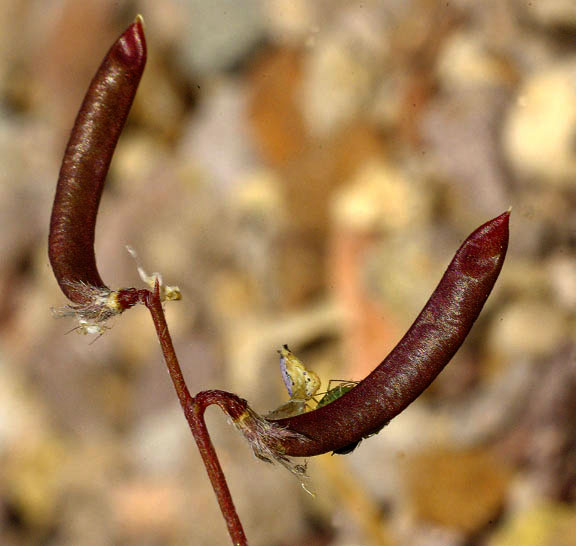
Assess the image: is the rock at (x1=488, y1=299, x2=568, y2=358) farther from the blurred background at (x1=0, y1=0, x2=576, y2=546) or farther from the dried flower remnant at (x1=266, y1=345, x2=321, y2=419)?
the dried flower remnant at (x1=266, y1=345, x2=321, y2=419)

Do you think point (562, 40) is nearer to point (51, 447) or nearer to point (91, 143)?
point (91, 143)

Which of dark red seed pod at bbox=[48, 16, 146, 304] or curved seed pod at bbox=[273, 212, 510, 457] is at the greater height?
dark red seed pod at bbox=[48, 16, 146, 304]

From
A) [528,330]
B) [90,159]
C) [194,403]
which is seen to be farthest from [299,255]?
[194,403]

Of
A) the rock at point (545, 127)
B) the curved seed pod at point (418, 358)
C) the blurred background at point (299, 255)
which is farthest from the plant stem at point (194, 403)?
the rock at point (545, 127)

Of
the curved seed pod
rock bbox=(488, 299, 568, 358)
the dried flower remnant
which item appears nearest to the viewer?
Result: the curved seed pod

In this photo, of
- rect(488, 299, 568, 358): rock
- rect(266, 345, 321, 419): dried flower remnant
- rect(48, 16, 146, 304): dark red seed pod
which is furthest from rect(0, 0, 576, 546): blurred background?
rect(48, 16, 146, 304): dark red seed pod

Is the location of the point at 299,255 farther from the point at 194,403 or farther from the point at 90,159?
the point at 194,403

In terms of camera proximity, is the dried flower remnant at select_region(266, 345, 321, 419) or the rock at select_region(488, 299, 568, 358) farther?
the rock at select_region(488, 299, 568, 358)
